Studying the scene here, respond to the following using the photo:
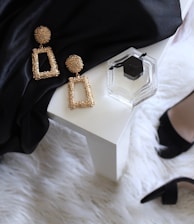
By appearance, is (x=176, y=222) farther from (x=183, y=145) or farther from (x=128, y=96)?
(x=128, y=96)

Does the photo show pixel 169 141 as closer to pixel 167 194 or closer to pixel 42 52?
pixel 167 194

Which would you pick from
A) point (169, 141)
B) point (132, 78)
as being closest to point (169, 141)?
point (169, 141)

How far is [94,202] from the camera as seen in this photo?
0.85m

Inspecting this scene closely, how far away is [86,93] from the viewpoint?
66 cm

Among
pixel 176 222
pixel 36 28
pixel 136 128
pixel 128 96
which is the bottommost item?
pixel 176 222

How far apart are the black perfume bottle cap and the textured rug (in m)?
0.25

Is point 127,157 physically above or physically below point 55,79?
below

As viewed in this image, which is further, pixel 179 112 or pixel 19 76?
pixel 179 112

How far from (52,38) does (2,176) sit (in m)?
0.33

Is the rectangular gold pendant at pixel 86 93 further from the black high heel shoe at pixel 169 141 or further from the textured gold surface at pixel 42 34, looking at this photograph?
the black high heel shoe at pixel 169 141

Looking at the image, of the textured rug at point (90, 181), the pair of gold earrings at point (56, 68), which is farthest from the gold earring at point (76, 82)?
the textured rug at point (90, 181)

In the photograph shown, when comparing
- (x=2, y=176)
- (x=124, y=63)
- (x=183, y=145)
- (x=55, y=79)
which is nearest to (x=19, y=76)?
(x=55, y=79)

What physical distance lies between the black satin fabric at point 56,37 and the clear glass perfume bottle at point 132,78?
0.02m

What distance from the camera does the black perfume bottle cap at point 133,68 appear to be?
0.65 metres
